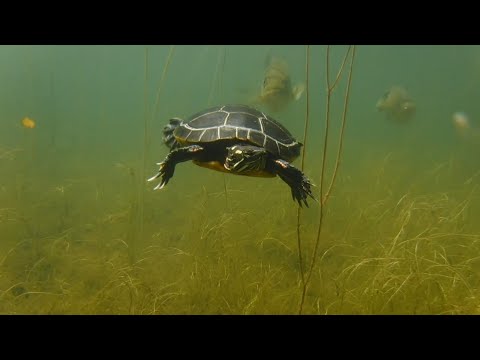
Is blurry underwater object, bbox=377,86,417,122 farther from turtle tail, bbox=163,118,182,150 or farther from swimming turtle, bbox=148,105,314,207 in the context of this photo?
turtle tail, bbox=163,118,182,150

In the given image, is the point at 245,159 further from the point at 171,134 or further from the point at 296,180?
the point at 171,134

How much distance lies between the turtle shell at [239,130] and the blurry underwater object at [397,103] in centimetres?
601

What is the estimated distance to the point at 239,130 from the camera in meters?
4.47

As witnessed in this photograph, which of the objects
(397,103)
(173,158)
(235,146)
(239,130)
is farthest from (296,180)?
(397,103)

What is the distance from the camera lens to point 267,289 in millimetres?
4234

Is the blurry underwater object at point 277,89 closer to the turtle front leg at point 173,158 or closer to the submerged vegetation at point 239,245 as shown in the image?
the submerged vegetation at point 239,245

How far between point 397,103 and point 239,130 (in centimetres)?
711

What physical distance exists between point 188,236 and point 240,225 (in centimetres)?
100

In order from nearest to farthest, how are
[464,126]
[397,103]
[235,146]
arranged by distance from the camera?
[235,146], [397,103], [464,126]

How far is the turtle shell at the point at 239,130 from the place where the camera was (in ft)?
14.6
